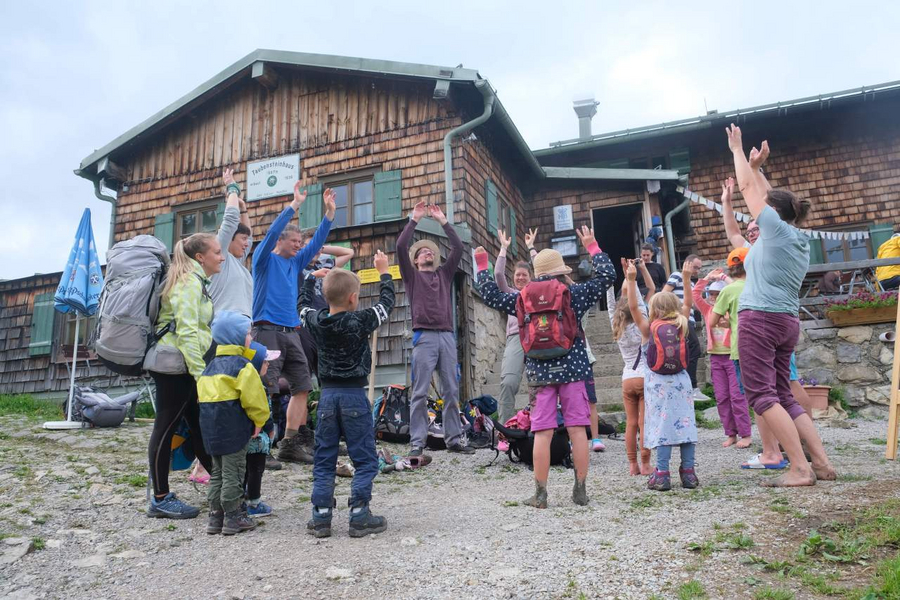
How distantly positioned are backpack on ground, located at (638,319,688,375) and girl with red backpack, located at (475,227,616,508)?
0.60m

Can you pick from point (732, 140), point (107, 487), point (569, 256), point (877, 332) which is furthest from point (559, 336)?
point (569, 256)

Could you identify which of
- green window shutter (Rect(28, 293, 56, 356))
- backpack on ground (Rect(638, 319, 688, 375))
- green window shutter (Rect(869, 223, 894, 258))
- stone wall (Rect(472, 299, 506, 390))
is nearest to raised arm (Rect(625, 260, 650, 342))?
backpack on ground (Rect(638, 319, 688, 375))

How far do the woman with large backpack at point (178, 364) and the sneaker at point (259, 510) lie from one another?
0.98ft

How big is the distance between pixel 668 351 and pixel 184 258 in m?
3.16

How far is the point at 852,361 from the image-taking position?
361 inches

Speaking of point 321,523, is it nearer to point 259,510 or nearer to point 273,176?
point 259,510

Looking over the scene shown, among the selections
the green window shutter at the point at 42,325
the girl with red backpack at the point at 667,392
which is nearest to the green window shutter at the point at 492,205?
the girl with red backpack at the point at 667,392

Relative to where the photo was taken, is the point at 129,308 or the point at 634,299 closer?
the point at 129,308

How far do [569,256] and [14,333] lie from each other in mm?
11751

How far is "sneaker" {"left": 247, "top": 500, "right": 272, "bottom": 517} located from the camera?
3975mm

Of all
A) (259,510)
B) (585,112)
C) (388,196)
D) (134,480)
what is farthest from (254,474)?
(585,112)

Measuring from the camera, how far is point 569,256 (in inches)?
595

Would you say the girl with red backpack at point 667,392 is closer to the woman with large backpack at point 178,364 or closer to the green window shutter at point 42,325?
the woman with large backpack at point 178,364

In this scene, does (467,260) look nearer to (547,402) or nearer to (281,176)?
(281,176)
